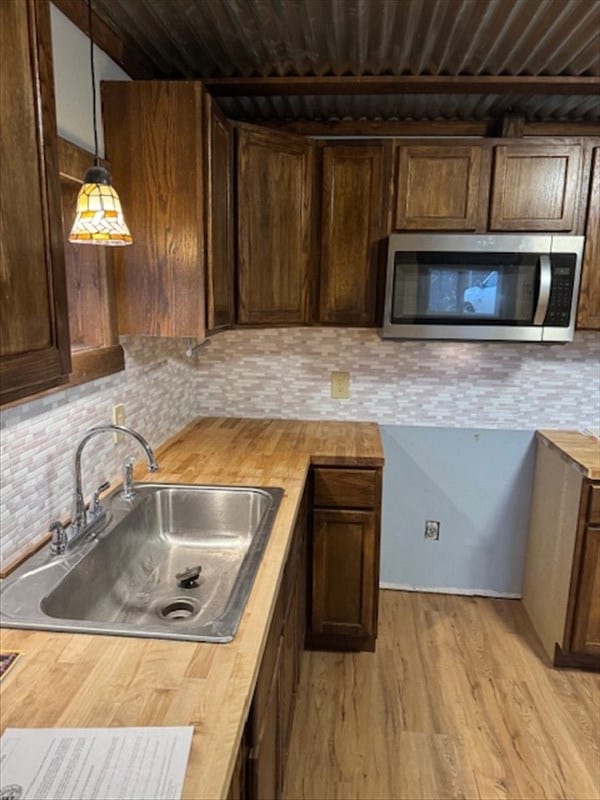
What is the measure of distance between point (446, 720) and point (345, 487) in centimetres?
94

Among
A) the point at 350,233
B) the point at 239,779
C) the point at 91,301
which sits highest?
the point at 350,233

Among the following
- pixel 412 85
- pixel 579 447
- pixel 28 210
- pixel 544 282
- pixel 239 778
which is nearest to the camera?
pixel 28 210

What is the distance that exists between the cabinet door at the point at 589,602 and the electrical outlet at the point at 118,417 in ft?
6.01

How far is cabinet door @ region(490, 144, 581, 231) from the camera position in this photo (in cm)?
209

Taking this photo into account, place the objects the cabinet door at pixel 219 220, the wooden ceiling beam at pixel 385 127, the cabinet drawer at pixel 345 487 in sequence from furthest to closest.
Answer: the wooden ceiling beam at pixel 385 127, the cabinet drawer at pixel 345 487, the cabinet door at pixel 219 220

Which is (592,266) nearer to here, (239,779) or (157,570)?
(157,570)

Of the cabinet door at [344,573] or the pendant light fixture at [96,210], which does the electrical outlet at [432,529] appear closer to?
the cabinet door at [344,573]

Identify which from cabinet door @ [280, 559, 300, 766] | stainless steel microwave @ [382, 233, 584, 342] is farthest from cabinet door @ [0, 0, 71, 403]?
stainless steel microwave @ [382, 233, 584, 342]

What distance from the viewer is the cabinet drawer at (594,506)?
2.08 metres

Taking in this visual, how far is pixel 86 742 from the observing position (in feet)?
2.56

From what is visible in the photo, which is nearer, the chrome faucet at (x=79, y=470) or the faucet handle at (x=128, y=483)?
the chrome faucet at (x=79, y=470)

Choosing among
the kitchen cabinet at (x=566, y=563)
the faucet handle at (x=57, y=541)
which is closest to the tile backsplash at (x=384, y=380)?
the kitchen cabinet at (x=566, y=563)

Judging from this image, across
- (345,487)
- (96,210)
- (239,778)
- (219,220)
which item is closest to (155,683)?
(239,778)

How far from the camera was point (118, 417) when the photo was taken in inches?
71.4
